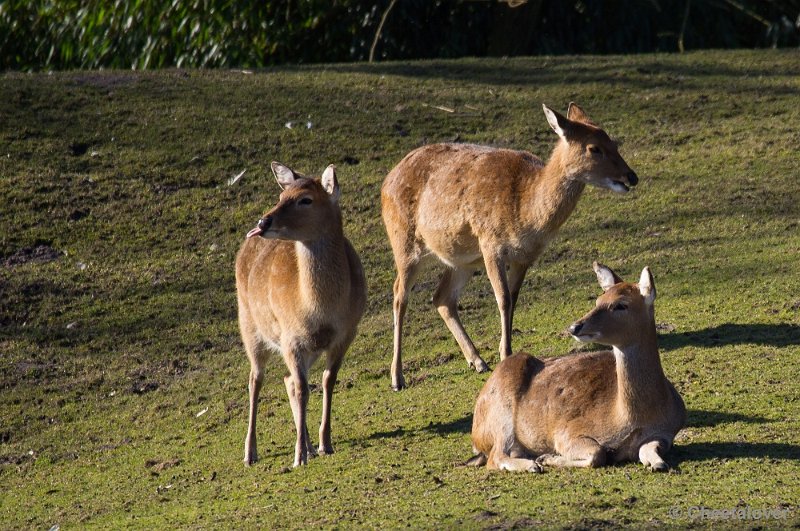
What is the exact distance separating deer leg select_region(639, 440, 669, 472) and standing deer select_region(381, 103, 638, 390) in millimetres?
2757

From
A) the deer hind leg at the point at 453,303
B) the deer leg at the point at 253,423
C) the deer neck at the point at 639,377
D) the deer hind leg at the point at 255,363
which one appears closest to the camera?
the deer neck at the point at 639,377

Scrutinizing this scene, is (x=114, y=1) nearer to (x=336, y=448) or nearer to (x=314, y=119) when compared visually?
(x=314, y=119)

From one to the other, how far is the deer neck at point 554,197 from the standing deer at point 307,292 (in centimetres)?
154

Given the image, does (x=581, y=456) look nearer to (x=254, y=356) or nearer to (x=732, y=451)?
(x=732, y=451)

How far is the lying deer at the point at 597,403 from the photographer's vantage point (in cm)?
663

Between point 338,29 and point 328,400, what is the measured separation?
13171 millimetres

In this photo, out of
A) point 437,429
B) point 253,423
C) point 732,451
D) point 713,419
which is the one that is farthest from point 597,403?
point 253,423

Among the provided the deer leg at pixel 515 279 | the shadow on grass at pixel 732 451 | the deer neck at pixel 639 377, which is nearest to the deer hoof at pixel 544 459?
the deer neck at pixel 639 377

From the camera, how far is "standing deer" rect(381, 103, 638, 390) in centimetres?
930

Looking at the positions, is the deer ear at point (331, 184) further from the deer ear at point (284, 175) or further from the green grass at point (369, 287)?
the green grass at point (369, 287)

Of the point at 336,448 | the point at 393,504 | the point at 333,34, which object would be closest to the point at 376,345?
the point at 336,448

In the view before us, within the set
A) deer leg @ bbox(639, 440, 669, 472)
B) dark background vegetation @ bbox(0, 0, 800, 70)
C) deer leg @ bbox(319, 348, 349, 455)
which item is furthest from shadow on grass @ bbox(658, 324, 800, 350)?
dark background vegetation @ bbox(0, 0, 800, 70)

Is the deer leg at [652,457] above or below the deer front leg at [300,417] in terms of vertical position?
above

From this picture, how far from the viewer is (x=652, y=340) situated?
6723 mm
